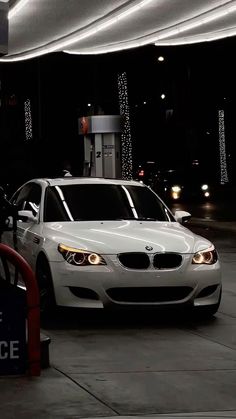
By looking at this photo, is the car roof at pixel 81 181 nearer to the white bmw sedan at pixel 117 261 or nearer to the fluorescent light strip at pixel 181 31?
the white bmw sedan at pixel 117 261

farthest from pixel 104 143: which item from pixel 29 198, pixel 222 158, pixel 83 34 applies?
pixel 29 198

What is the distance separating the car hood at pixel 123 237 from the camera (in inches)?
369

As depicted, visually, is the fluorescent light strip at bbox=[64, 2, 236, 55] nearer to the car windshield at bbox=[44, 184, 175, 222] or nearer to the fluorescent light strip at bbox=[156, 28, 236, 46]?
the fluorescent light strip at bbox=[156, 28, 236, 46]

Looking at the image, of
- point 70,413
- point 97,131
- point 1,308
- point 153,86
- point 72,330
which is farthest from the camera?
point 153,86

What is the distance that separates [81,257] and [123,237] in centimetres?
57

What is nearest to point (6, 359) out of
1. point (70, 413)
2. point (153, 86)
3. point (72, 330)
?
point (70, 413)

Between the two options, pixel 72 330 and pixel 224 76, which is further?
pixel 224 76

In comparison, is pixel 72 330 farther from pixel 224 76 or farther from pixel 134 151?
pixel 134 151

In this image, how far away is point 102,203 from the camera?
10953 mm

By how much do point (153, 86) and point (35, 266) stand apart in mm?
72559

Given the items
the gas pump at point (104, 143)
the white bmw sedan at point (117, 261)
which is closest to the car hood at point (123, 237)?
the white bmw sedan at point (117, 261)

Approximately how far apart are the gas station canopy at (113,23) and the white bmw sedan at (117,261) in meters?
9.42

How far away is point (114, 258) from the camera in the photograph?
9250 millimetres

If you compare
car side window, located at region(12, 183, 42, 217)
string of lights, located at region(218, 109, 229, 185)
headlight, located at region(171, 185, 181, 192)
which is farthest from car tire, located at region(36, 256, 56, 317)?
string of lights, located at region(218, 109, 229, 185)
